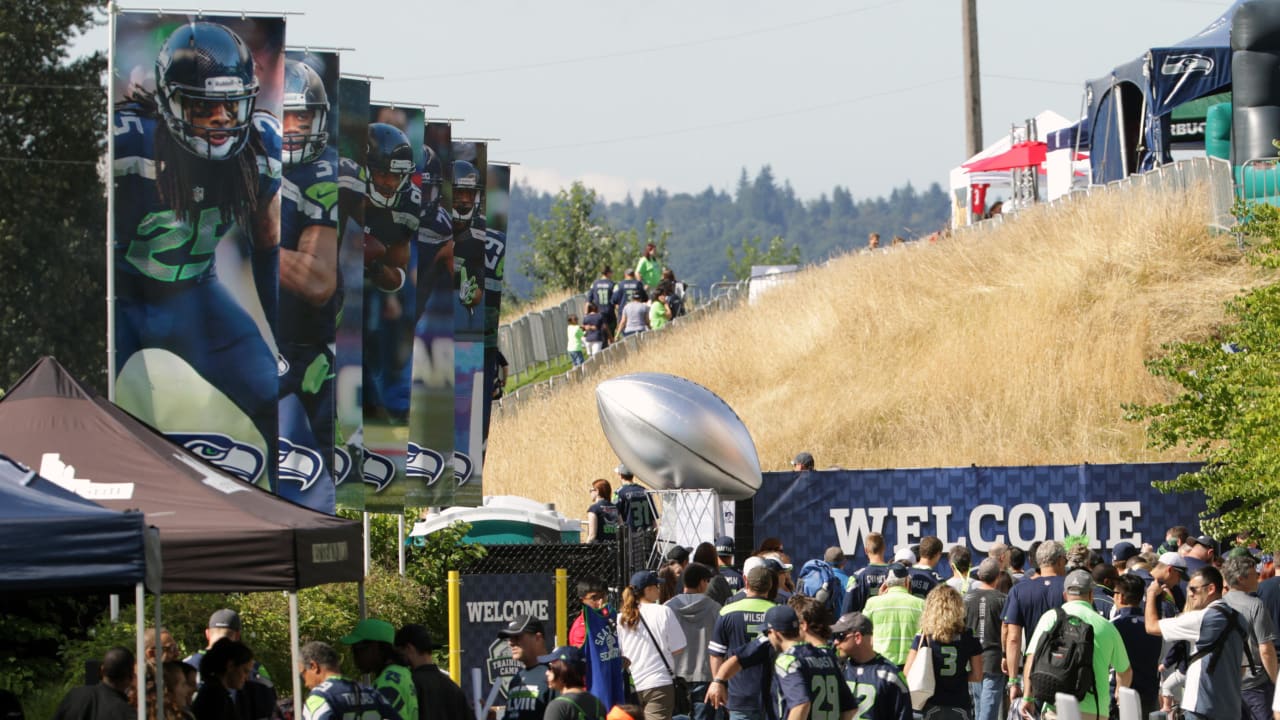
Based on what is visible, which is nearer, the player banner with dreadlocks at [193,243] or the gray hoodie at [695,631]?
the gray hoodie at [695,631]

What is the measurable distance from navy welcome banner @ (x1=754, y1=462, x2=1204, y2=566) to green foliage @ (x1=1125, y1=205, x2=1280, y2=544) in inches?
42.1

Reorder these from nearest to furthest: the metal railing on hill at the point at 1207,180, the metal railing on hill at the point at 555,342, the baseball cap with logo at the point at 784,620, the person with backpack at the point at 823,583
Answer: the baseball cap with logo at the point at 784,620
the person with backpack at the point at 823,583
the metal railing on hill at the point at 1207,180
the metal railing on hill at the point at 555,342

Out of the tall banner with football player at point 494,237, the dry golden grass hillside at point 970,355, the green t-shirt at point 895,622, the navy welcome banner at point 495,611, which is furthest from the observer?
the dry golden grass hillside at point 970,355

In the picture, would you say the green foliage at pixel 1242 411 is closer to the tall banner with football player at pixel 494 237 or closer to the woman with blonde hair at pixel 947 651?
the woman with blonde hair at pixel 947 651

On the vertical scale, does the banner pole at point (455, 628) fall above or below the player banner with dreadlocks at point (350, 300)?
below

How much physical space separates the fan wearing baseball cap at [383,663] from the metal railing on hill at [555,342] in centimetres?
3052

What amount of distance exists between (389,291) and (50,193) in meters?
34.8

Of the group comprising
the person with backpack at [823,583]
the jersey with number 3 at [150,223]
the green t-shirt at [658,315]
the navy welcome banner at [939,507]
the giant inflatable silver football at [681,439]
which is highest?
the green t-shirt at [658,315]

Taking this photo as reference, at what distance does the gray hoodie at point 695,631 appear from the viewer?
12.7 m

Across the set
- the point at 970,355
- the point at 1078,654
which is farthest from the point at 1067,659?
the point at 970,355

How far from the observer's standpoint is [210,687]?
958cm

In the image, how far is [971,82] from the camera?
45812 mm

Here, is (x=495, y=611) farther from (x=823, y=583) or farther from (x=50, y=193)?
(x=50, y=193)

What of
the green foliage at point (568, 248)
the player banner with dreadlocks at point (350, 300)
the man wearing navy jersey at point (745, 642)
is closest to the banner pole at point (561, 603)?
the man wearing navy jersey at point (745, 642)
